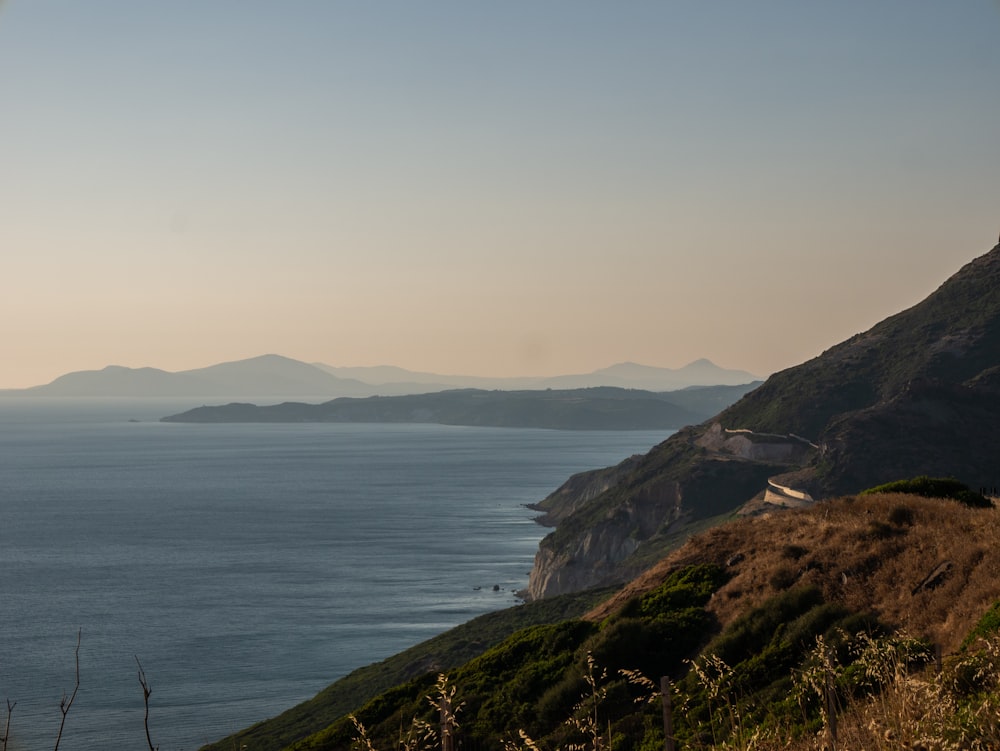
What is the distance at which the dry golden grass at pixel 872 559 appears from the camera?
68.5 feet

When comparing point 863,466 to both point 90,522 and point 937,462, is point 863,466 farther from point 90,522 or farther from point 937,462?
point 90,522

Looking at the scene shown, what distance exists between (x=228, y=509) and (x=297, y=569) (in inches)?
2512

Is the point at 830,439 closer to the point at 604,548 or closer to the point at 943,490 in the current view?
the point at 604,548

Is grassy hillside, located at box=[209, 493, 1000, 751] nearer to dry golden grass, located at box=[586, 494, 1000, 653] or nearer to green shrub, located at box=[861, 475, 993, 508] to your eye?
dry golden grass, located at box=[586, 494, 1000, 653]

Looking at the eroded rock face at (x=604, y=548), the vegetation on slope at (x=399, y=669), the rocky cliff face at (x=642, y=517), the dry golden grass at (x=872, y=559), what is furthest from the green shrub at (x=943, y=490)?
the eroded rock face at (x=604, y=548)

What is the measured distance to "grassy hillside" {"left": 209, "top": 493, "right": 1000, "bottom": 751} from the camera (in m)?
19.7

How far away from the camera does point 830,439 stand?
115 m

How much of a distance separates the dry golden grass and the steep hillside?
75.4 m

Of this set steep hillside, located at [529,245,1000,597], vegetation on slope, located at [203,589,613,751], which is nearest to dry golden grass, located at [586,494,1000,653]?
vegetation on slope, located at [203,589,613,751]

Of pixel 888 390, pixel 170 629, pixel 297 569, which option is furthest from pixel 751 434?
pixel 170 629

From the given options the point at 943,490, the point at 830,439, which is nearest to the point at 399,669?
the point at 943,490

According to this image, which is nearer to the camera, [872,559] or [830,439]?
[872,559]

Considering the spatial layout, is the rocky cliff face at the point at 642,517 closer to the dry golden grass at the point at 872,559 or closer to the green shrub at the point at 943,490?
the green shrub at the point at 943,490

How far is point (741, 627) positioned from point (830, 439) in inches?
3853
